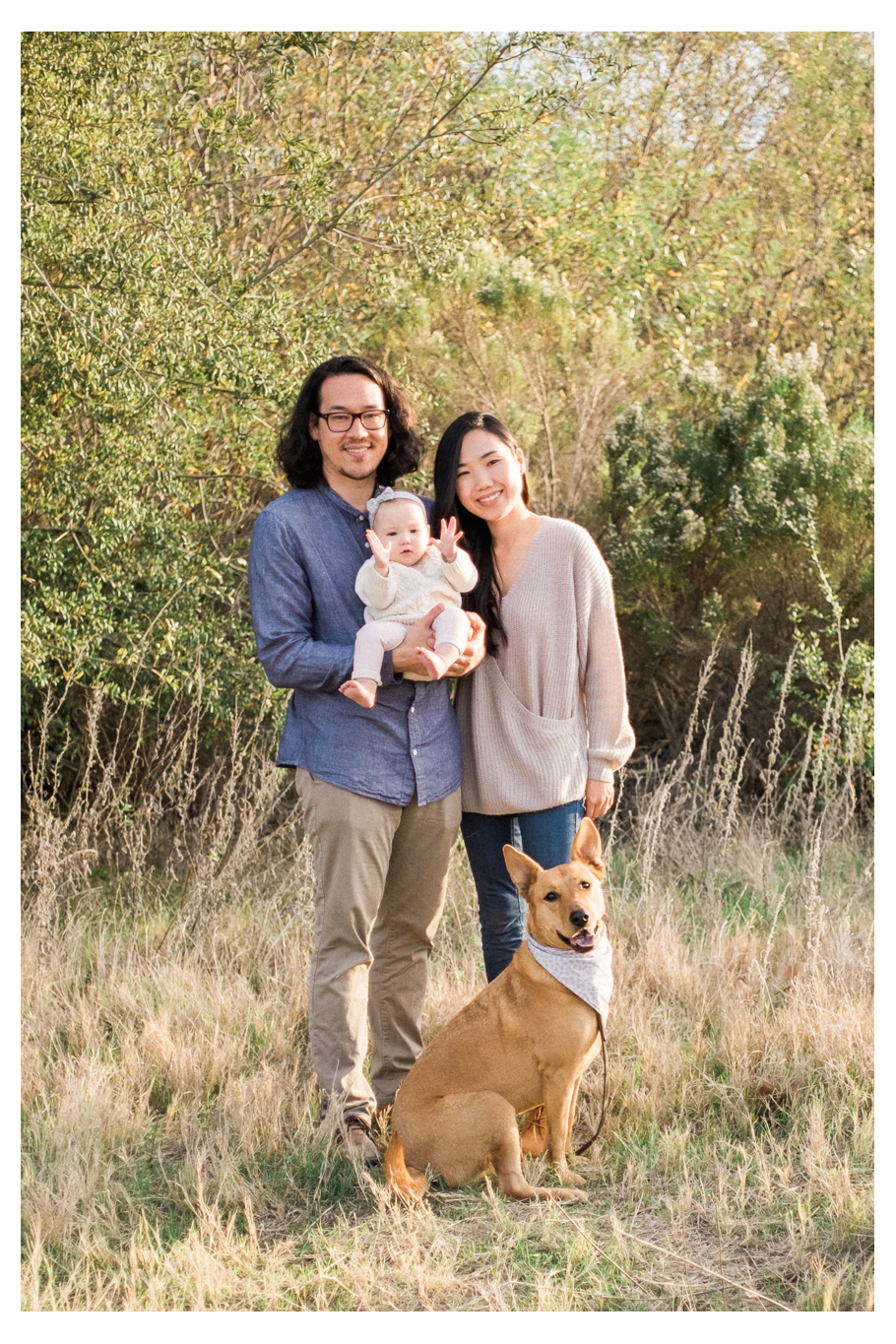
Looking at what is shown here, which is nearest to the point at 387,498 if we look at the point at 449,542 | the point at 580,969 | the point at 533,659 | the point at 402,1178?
the point at 449,542

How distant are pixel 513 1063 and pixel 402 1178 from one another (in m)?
0.40

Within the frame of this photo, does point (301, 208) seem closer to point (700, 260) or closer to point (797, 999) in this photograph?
point (797, 999)

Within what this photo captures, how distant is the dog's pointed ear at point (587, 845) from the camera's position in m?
2.94

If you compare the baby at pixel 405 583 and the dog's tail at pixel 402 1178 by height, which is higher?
the baby at pixel 405 583

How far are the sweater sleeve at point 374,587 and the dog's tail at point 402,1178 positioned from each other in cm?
139

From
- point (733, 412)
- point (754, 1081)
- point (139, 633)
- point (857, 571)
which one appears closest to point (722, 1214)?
point (754, 1081)

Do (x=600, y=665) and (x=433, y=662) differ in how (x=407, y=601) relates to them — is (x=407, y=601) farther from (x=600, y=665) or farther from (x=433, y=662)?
(x=600, y=665)

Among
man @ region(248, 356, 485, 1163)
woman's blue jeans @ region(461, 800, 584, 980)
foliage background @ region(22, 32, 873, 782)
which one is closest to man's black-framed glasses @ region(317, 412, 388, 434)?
man @ region(248, 356, 485, 1163)

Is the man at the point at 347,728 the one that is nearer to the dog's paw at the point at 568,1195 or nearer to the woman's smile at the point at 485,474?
the woman's smile at the point at 485,474

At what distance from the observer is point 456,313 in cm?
654

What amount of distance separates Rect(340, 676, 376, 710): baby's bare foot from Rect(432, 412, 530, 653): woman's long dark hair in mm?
459

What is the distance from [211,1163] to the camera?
3230mm

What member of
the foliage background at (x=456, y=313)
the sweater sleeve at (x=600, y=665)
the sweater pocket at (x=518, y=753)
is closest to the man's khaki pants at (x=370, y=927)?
the sweater pocket at (x=518, y=753)

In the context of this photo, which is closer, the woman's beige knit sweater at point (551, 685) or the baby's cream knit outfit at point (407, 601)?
the baby's cream knit outfit at point (407, 601)
